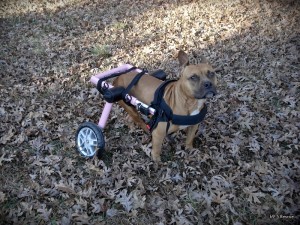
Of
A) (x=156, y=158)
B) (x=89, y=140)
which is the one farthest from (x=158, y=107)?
(x=89, y=140)

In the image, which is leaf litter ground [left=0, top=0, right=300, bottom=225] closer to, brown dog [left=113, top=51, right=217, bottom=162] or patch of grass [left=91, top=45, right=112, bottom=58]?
patch of grass [left=91, top=45, right=112, bottom=58]

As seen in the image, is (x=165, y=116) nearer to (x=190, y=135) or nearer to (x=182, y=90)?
(x=182, y=90)

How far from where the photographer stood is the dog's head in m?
4.52

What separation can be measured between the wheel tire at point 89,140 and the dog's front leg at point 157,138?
36.4 inches

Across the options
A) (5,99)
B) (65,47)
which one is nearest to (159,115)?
(5,99)

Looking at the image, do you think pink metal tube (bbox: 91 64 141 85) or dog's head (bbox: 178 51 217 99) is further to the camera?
pink metal tube (bbox: 91 64 141 85)

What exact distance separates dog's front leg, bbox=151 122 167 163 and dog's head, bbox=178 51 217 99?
739 millimetres

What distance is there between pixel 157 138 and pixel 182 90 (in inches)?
38.3

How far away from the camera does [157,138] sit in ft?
16.8

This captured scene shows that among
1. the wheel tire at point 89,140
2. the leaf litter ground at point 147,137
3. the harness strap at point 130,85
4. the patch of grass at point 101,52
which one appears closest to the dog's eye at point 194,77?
the harness strap at point 130,85

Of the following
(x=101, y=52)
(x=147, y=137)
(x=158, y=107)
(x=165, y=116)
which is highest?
(x=101, y=52)

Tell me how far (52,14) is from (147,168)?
10.0 metres

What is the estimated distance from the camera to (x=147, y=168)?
5.36 meters

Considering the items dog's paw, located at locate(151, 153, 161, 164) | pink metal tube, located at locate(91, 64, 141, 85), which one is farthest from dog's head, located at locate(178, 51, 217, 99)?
pink metal tube, located at locate(91, 64, 141, 85)
